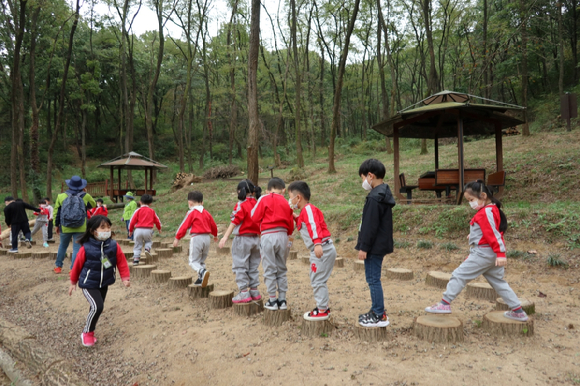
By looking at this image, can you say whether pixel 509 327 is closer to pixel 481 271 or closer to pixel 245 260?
pixel 481 271

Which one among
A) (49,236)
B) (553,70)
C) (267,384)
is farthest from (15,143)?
(553,70)

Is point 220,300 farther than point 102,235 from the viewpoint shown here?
Yes

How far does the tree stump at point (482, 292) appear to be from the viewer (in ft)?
16.3

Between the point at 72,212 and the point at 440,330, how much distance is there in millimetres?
7017

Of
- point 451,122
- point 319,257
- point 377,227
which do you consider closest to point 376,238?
point 377,227

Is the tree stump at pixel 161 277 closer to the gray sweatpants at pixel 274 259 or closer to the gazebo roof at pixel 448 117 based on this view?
the gray sweatpants at pixel 274 259

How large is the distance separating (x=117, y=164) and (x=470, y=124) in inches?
633

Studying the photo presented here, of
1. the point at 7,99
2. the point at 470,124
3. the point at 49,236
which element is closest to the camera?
the point at 470,124

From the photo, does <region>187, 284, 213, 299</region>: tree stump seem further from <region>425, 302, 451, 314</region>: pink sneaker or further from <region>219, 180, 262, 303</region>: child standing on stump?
<region>425, 302, 451, 314</region>: pink sneaker

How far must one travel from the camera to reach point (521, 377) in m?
2.96

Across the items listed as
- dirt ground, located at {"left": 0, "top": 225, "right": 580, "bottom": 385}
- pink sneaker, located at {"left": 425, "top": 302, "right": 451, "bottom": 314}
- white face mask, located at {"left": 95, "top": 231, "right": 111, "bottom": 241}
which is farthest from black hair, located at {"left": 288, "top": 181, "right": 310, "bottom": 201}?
white face mask, located at {"left": 95, "top": 231, "right": 111, "bottom": 241}

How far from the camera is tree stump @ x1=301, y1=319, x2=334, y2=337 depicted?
379cm

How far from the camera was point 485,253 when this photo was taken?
3.92 m

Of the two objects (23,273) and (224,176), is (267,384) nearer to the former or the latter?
(23,273)
